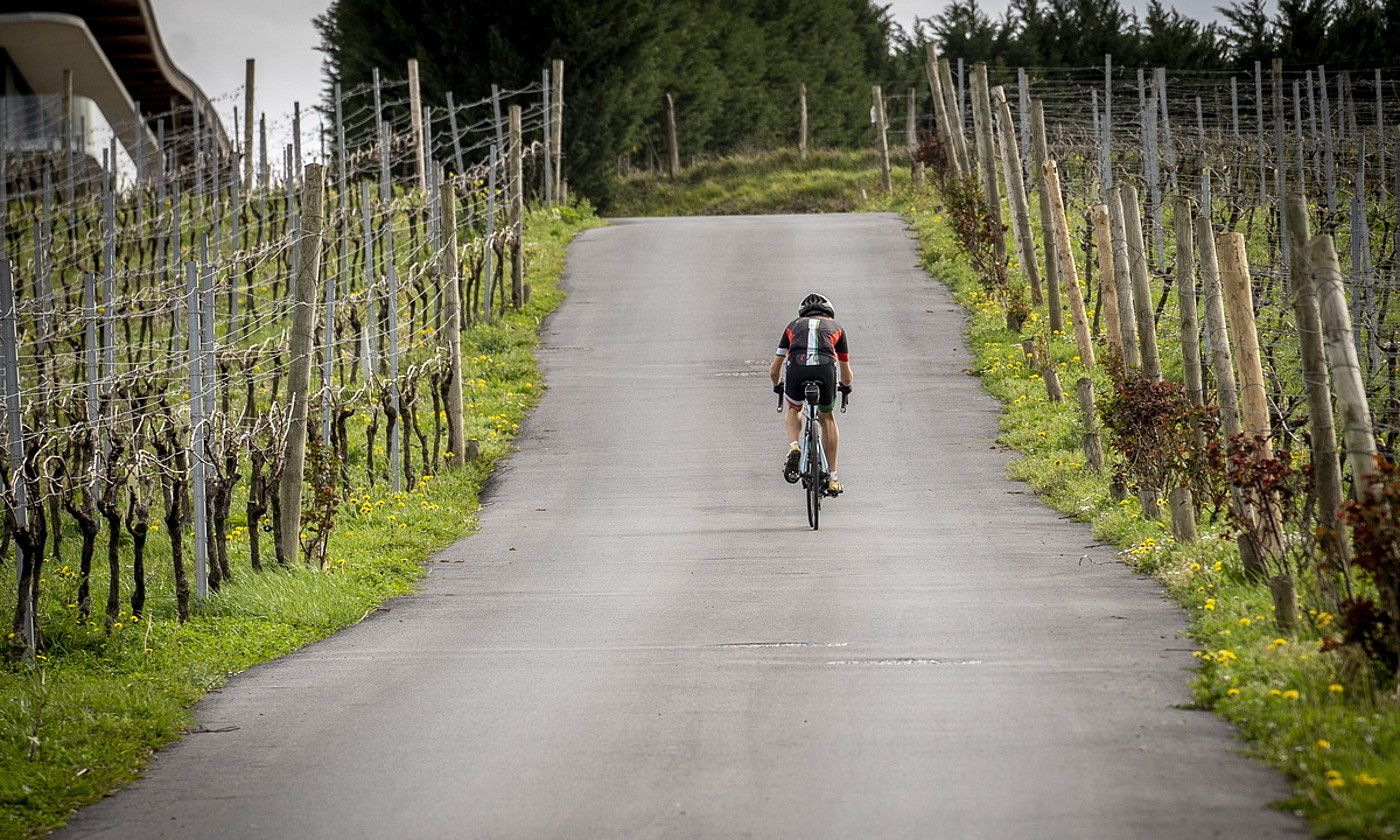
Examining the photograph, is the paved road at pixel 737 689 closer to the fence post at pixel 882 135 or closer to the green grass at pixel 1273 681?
the green grass at pixel 1273 681

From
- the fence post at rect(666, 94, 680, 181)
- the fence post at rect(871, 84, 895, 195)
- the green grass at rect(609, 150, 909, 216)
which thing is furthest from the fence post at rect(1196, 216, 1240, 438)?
the fence post at rect(666, 94, 680, 181)

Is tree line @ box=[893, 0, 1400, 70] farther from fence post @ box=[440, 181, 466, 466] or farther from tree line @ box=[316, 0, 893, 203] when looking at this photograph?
fence post @ box=[440, 181, 466, 466]

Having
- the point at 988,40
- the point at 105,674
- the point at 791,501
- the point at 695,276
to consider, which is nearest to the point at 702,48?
the point at 988,40

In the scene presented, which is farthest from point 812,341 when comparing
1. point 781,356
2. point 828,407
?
point 828,407

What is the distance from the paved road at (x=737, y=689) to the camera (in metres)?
6.11

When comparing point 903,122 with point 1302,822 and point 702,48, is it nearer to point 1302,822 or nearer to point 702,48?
point 702,48

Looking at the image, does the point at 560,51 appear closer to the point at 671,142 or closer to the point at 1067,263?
the point at 671,142

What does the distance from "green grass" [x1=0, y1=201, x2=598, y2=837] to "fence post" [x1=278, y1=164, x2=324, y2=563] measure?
1.33 feet

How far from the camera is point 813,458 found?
44.2 ft

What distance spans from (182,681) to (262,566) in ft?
11.4

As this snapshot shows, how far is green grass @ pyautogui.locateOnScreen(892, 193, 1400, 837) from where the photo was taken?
561cm

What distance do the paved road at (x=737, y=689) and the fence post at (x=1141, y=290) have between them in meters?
1.43

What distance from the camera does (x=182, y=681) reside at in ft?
29.7

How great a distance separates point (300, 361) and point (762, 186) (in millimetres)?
38681
